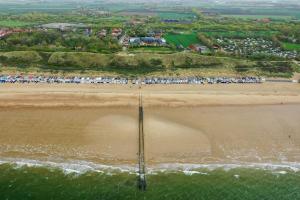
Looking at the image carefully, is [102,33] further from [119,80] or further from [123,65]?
[119,80]

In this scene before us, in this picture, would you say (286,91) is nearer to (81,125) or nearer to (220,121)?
(220,121)

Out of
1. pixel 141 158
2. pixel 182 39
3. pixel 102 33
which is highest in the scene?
pixel 102 33

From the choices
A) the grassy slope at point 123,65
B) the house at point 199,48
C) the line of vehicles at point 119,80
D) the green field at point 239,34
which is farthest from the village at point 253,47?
the line of vehicles at point 119,80

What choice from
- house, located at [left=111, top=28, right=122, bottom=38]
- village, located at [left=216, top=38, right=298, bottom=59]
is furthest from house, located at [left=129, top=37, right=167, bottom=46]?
village, located at [left=216, top=38, right=298, bottom=59]

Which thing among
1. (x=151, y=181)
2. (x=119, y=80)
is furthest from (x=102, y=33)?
(x=151, y=181)

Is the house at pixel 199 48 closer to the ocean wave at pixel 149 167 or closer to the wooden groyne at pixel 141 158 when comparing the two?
the wooden groyne at pixel 141 158
